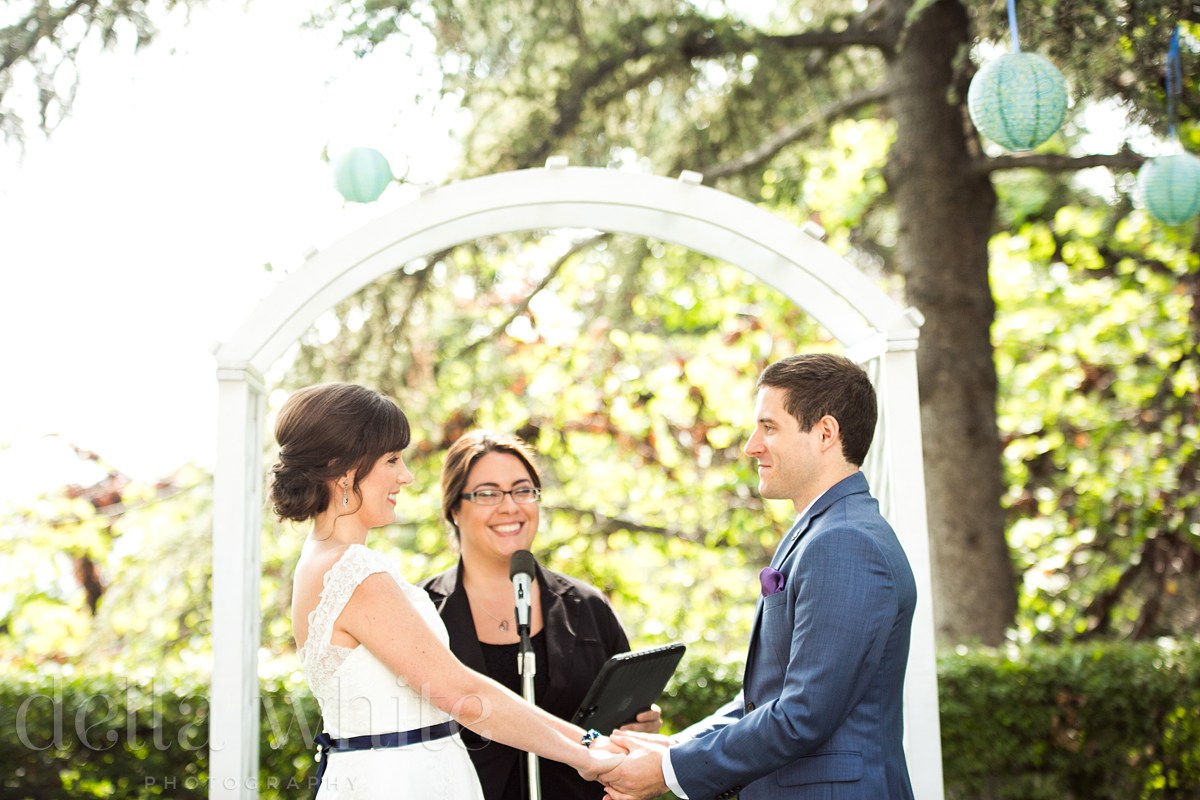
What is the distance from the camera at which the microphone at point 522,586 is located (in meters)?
3.26

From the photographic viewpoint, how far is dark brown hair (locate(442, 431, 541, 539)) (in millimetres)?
3930

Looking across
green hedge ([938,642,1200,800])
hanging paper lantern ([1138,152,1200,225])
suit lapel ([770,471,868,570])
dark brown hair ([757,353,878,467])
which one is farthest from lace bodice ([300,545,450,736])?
green hedge ([938,642,1200,800])

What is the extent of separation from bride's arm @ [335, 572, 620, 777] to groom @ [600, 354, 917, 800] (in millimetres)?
379

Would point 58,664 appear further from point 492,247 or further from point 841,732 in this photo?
point 841,732

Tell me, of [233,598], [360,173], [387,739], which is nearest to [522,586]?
[387,739]

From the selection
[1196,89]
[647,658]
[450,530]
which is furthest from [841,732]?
[1196,89]

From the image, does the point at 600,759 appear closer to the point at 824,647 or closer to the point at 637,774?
the point at 637,774

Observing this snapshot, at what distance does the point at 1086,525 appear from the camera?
348 inches

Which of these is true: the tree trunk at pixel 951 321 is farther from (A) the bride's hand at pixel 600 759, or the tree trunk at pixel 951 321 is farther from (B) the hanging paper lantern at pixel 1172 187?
(A) the bride's hand at pixel 600 759

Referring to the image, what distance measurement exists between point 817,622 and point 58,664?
7.58 meters

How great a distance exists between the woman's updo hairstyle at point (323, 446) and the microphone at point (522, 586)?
1.96 ft

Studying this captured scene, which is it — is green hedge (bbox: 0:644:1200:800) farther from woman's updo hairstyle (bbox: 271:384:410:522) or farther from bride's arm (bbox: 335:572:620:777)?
woman's updo hairstyle (bbox: 271:384:410:522)

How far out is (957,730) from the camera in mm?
5434

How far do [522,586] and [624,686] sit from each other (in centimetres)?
42
